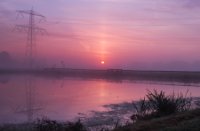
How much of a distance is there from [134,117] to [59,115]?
5.63 meters

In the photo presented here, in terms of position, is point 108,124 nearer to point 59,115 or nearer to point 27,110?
point 59,115

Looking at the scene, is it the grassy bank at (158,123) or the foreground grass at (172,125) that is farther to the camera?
the grassy bank at (158,123)

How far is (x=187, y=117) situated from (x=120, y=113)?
7837 mm

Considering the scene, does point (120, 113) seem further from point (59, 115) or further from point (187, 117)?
point (187, 117)

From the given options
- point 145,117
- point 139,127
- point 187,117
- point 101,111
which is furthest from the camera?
point 101,111

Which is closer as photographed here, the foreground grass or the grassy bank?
the foreground grass

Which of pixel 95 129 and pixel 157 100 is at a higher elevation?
pixel 157 100

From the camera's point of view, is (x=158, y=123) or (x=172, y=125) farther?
(x=158, y=123)

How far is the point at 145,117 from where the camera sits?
49.8ft

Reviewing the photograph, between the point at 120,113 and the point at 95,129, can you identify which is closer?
the point at 95,129

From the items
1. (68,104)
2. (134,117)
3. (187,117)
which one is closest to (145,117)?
(134,117)

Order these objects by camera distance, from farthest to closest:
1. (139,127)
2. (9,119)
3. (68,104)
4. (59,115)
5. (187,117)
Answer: (68,104) < (59,115) < (9,119) < (187,117) < (139,127)

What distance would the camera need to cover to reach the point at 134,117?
53.0 ft

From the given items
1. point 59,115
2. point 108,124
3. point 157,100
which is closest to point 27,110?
point 59,115
